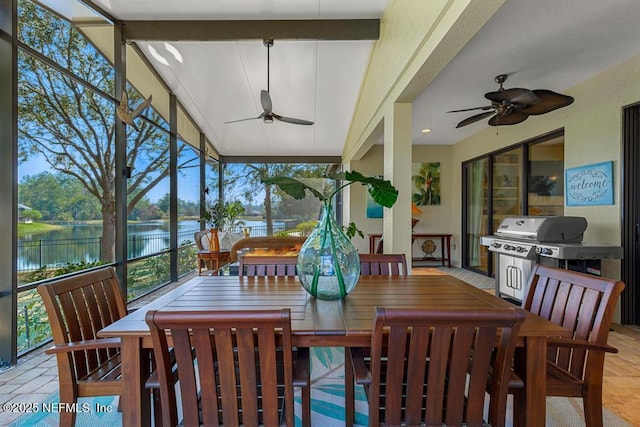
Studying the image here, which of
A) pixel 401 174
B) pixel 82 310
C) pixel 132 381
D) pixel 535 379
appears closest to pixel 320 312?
pixel 132 381

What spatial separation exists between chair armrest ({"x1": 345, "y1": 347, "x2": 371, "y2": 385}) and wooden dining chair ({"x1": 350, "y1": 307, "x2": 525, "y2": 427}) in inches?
1.1

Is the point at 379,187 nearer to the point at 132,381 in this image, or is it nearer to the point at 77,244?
the point at 132,381

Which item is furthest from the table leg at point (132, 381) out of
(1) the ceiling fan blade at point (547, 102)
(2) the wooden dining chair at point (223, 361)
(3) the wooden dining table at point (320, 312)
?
(1) the ceiling fan blade at point (547, 102)

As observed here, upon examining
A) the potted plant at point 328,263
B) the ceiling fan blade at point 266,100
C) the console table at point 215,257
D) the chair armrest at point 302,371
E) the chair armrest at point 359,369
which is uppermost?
the ceiling fan blade at point 266,100

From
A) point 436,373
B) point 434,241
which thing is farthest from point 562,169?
point 436,373

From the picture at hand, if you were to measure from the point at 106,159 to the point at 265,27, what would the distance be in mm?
2493

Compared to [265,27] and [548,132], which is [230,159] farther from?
[548,132]

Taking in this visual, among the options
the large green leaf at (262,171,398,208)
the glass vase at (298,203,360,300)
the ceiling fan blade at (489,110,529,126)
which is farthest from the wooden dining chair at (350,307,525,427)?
the ceiling fan blade at (489,110,529,126)

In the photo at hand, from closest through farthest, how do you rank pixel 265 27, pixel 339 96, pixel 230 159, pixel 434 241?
1. pixel 265 27
2. pixel 339 96
3. pixel 434 241
4. pixel 230 159

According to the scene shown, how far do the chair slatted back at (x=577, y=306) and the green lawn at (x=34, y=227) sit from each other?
383 centimetres

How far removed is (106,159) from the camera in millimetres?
3924

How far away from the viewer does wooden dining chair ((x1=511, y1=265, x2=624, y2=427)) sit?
54.2 inches

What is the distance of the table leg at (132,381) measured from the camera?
1286mm

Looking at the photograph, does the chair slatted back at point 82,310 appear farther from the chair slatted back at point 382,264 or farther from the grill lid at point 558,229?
the grill lid at point 558,229
